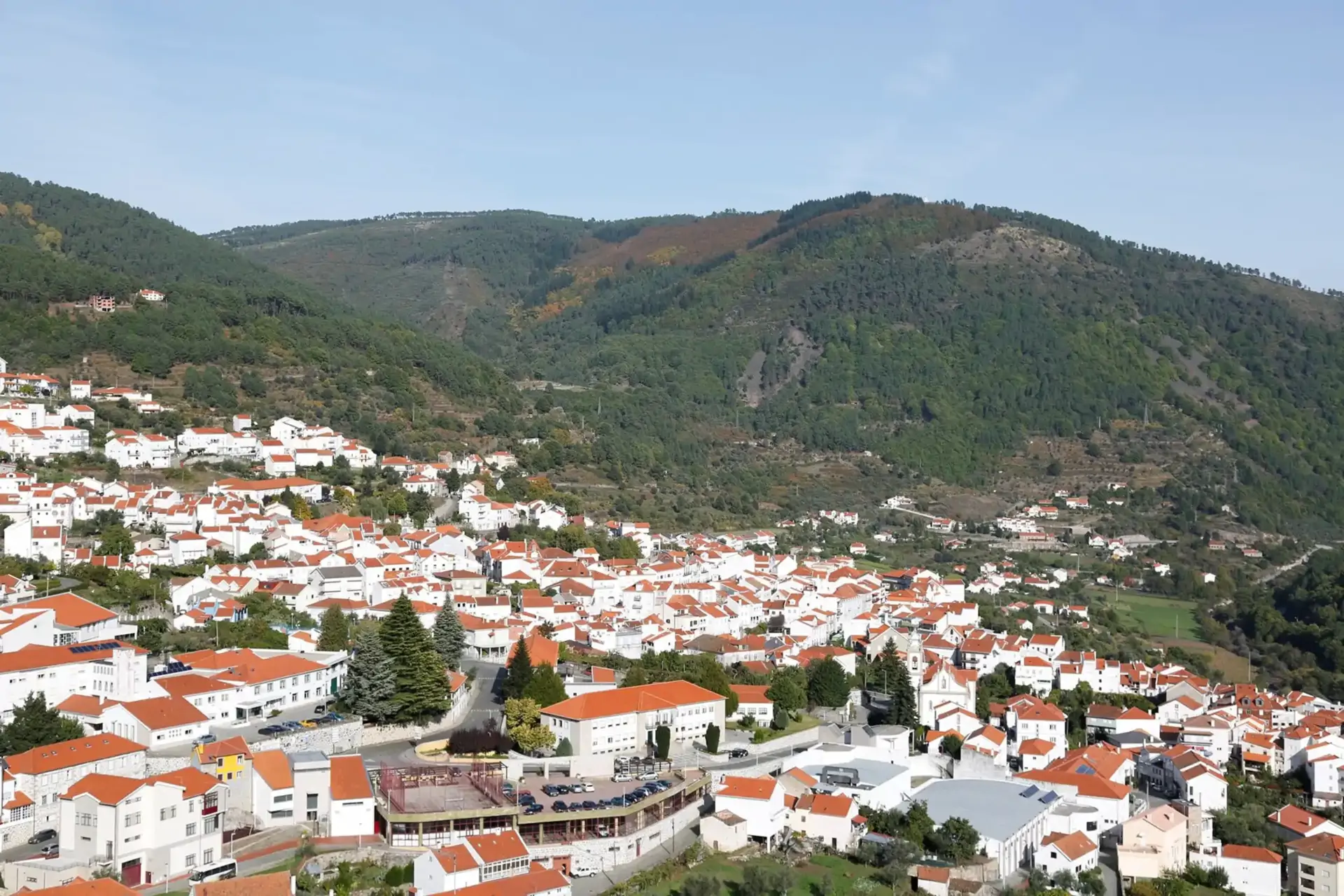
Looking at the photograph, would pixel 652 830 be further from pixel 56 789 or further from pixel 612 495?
pixel 612 495

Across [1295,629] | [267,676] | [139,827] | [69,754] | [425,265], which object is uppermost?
[425,265]

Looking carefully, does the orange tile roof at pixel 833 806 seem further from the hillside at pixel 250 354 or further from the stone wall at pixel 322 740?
the hillside at pixel 250 354

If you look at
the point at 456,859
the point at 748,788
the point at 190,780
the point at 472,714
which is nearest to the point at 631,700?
the point at 472,714

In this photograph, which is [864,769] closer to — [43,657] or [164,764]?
[164,764]

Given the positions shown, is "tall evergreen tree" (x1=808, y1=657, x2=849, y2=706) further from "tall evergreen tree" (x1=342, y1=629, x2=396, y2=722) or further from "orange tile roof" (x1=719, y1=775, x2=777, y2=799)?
"tall evergreen tree" (x1=342, y1=629, x2=396, y2=722)

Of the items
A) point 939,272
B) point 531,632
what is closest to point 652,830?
point 531,632

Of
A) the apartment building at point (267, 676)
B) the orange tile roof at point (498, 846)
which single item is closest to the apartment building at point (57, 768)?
the apartment building at point (267, 676)

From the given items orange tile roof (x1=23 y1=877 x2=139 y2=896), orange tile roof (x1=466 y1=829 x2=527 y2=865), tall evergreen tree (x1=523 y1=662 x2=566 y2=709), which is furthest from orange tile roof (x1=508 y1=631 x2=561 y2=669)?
orange tile roof (x1=23 y1=877 x2=139 y2=896)
